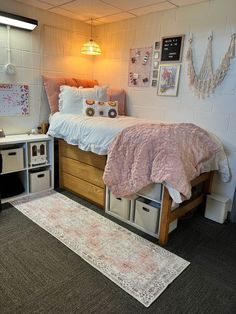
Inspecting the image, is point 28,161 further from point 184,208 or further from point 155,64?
point 155,64

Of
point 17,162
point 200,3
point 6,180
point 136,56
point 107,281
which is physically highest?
point 200,3

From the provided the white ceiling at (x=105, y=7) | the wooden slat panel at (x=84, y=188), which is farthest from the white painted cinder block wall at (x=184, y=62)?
the wooden slat panel at (x=84, y=188)

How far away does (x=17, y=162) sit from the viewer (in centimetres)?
277

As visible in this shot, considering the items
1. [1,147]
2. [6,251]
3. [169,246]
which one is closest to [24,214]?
[6,251]

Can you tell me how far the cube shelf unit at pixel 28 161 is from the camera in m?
2.70

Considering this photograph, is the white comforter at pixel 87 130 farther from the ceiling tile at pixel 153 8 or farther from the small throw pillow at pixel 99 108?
the ceiling tile at pixel 153 8

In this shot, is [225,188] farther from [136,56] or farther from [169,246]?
[136,56]

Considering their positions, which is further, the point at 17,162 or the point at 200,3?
the point at 17,162

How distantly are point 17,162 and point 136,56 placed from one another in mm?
2027

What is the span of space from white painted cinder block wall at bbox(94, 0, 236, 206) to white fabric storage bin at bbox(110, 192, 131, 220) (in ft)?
3.55

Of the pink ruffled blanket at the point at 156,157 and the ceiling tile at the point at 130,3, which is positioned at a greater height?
the ceiling tile at the point at 130,3

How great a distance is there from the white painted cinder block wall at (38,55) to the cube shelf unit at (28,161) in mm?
351

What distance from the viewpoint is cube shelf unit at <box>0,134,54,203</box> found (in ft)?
8.87

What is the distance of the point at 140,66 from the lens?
3172 millimetres
